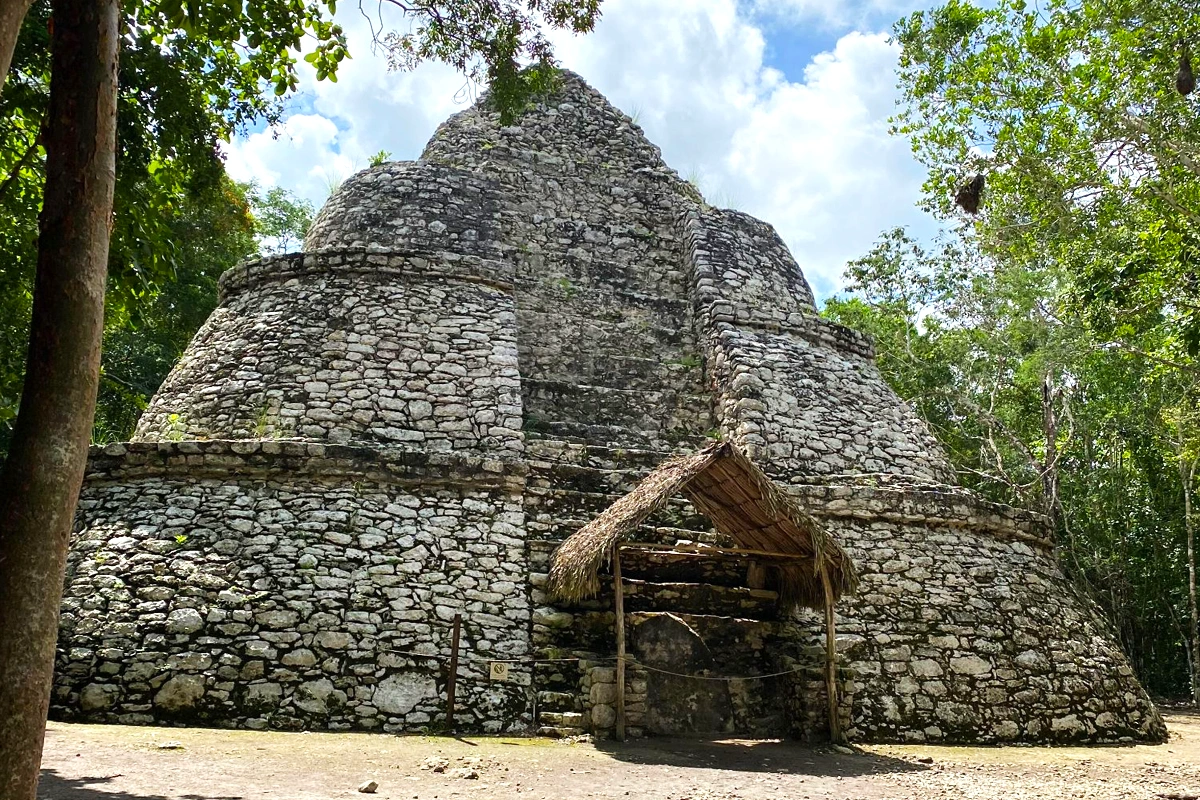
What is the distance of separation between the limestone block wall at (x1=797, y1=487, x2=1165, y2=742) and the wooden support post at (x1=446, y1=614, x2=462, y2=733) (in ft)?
10.6

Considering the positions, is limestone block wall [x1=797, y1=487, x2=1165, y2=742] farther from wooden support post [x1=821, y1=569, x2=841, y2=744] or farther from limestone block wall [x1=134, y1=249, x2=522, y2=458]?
limestone block wall [x1=134, y1=249, x2=522, y2=458]

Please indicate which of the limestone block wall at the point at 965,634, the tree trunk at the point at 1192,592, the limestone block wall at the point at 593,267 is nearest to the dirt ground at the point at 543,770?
the limestone block wall at the point at 965,634

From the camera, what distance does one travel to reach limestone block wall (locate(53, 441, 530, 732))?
20.7 ft

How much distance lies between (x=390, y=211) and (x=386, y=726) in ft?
22.3

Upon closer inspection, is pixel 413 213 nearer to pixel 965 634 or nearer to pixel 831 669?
pixel 831 669

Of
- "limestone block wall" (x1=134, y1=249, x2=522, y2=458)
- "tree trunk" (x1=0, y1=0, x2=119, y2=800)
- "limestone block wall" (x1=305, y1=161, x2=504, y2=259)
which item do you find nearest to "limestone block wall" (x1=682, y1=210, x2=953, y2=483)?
"limestone block wall" (x1=134, y1=249, x2=522, y2=458)

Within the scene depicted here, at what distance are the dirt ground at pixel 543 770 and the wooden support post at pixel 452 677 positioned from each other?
1.10ft

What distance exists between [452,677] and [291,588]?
1.51m

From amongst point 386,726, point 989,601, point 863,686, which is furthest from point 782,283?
point 386,726

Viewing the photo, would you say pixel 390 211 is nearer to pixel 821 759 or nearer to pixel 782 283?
pixel 782 283

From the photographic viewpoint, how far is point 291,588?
6.86 m

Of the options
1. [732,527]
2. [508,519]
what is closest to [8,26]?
[508,519]

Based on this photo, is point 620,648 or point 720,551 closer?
point 620,648

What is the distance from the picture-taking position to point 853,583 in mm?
7137
